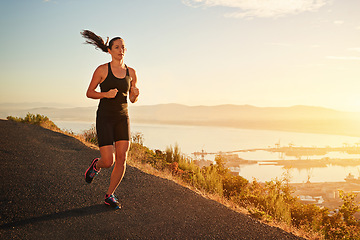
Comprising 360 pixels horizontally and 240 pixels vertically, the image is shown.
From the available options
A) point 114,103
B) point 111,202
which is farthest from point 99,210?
point 114,103

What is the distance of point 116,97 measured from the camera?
4156mm

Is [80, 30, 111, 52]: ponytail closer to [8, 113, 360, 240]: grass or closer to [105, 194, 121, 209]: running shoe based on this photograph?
[105, 194, 121, 209]: running shoe

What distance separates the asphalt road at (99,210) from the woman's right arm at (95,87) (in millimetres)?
1768

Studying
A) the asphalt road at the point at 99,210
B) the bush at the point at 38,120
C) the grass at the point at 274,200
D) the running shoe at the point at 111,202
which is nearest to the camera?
the asphalt road at the point at 99,210

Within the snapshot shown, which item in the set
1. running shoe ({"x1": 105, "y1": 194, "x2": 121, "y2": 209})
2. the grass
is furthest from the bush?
running shoe ({"x1": 105, "y1": 194, "x2": 121, "y2": 209})

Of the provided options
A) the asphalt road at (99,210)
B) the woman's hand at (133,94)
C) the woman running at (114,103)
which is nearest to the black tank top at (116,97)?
the woman running at (114,103)

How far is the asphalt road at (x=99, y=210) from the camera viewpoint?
12.8 feet

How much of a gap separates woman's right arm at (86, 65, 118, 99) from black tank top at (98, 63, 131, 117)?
80mm

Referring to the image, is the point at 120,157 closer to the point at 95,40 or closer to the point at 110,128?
the point at 110,128

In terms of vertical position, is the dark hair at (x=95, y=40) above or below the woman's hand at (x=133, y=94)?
above

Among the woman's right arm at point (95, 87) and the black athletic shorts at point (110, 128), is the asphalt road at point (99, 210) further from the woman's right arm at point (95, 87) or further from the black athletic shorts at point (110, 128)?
the woman's right arm at point (95, 87)

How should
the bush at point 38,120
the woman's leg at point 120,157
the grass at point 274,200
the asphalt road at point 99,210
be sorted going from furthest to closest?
the bush at point 38,120
the grass at point 274,200
the woman's leg at point 120,157
the asphalt road at point 99,210

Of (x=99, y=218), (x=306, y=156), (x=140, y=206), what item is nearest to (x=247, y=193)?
(x=140, y=206)

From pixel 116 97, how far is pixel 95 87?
319 mm
